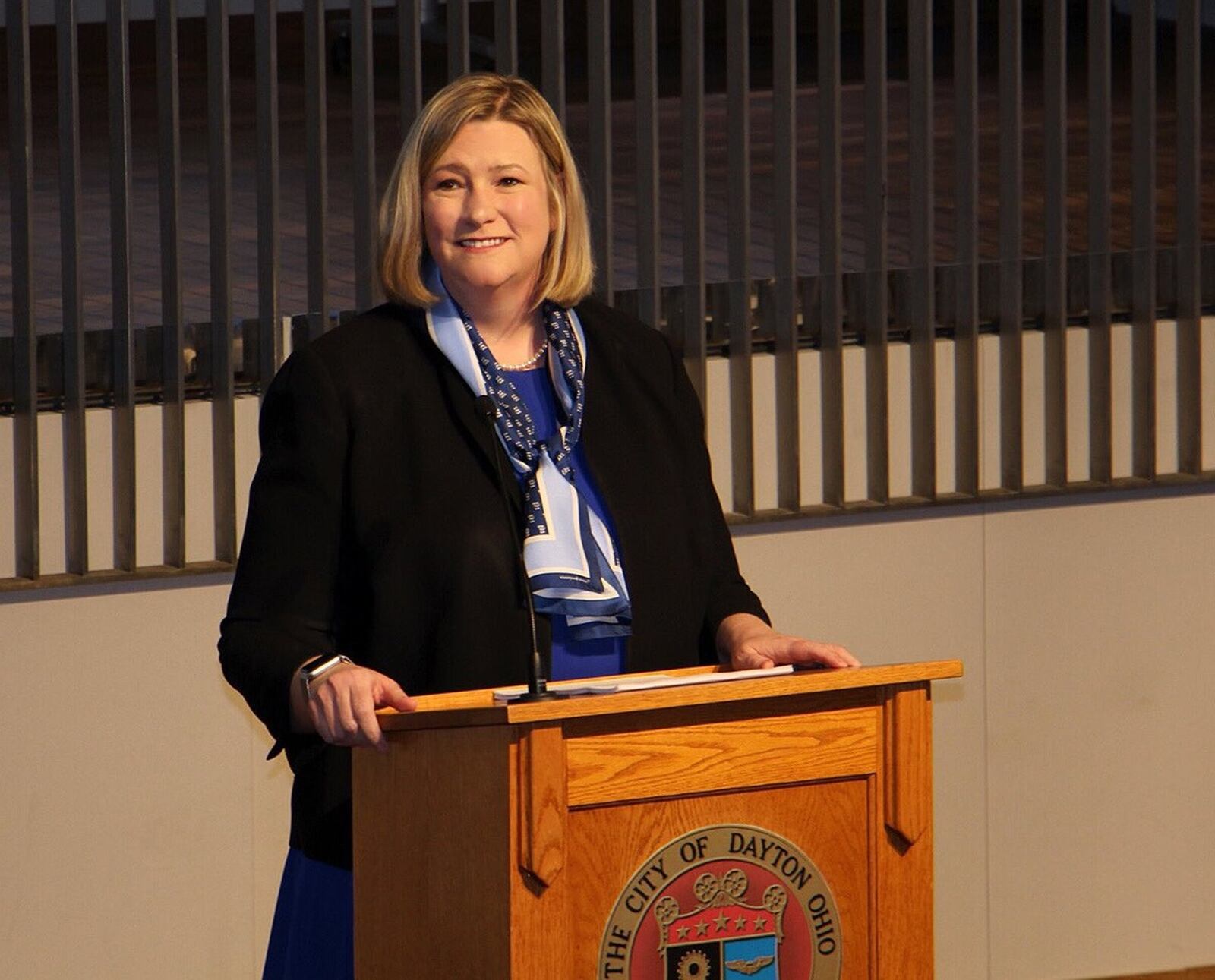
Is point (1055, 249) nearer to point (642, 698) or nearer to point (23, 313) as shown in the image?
point (23, 313)

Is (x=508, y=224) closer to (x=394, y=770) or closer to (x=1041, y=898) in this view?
(x=394, y=770)

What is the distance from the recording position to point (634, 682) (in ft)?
7.66

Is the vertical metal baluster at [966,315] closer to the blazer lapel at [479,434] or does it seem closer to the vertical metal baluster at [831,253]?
the vertical metal baluster at [831,253]

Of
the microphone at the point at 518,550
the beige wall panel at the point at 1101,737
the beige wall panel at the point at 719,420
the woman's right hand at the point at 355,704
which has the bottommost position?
the beige wall panel at the point at 1101,737

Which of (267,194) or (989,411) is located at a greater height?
(267,194)

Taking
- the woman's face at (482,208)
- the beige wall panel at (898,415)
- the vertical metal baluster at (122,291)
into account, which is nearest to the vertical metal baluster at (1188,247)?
the beige wall panel at (898,415)

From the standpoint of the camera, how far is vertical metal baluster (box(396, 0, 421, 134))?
14.8 ft

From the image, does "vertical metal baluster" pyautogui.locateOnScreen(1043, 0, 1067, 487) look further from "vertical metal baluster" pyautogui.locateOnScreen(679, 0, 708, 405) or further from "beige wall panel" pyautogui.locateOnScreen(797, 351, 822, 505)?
"vertical metal baluster" pyautogui.locateOnScreen(679, 0, 708, 405)

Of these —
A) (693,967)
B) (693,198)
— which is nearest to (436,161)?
(693,967)

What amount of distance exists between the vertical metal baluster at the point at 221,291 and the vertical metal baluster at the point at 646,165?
0.85 metres

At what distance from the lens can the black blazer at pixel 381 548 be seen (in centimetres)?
252

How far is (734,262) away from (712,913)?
109 inches

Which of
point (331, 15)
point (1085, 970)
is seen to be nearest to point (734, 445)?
point (1085, 970)

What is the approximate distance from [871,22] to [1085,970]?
219 centimetres
